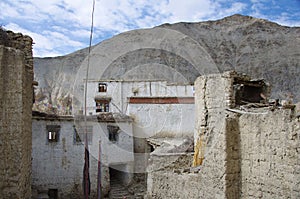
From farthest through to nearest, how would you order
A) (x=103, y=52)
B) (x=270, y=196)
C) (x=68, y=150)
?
(x=103, y=52)
(x=68, y=150)
(x=270, y=196)

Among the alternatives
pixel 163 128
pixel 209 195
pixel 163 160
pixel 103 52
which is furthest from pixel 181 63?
pixel 209 195

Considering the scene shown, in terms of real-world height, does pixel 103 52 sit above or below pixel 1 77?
above

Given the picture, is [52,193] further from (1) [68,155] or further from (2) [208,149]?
(2) [208,149]

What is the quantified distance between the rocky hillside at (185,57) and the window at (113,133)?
56.9ft

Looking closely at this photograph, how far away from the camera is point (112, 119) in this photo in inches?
702

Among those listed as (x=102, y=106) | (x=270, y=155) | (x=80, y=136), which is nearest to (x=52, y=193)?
(x=80, y=136)

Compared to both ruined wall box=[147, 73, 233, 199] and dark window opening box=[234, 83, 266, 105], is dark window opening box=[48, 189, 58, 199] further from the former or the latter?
dark window opening box=[234, 83, 266, 105]

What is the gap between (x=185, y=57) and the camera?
150ft

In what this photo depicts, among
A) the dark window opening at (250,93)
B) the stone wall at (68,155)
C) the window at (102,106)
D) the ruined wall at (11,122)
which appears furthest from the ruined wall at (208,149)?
the window at (102,106)

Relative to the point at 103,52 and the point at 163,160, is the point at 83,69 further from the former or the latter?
the point at 163,160

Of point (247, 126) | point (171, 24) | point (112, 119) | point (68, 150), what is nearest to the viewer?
point (247, 126)

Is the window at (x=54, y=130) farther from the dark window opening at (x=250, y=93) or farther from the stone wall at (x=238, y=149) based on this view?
the dark window opening at (x=250, y=93)

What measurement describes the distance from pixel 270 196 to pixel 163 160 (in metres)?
6.37

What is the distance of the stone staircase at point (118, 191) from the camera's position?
16.4 m
